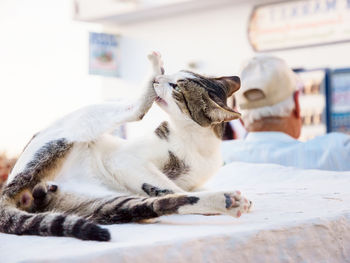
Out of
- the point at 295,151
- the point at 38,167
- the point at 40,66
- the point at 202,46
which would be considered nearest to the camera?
the point at 38,167

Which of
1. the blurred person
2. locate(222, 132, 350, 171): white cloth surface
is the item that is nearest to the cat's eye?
the blurred person

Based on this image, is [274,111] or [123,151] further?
[274,111]

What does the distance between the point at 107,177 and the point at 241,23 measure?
204 inches

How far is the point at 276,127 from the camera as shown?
7.20 ft

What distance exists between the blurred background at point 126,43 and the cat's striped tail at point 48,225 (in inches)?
182

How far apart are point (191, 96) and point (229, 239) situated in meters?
0.32

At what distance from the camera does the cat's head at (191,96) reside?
0.94 meters

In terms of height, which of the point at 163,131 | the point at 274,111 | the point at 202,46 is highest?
the point at 202,46

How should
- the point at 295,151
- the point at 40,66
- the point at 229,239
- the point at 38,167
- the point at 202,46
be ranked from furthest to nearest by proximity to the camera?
the point at 40,66, the point at 202,46, the point at 295,151, the point at 38,167, the point at 229,239

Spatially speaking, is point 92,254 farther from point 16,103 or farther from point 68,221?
point 16,103

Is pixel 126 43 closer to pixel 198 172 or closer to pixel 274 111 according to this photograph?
pixel 274 111

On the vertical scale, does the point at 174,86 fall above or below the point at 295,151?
above

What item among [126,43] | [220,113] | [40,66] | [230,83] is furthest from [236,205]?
[40,66]

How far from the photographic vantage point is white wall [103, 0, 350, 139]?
5395 millimetres
